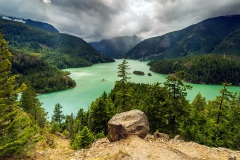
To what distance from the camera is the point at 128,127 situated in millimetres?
17891

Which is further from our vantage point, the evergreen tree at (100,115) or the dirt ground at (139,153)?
the evergreen tree at (100,115)

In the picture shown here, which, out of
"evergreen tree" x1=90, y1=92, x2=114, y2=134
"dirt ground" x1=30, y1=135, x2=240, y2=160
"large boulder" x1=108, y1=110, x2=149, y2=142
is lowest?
"evergreen tree" x1=90, y1=92, x2=114, y2=134

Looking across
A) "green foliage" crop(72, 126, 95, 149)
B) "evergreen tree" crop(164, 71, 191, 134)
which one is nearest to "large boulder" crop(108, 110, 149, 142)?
"green foliage" crop(72, 126, 95, 149)

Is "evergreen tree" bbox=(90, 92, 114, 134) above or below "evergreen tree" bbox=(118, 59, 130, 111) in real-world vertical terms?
below

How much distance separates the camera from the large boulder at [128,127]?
58.7 feet

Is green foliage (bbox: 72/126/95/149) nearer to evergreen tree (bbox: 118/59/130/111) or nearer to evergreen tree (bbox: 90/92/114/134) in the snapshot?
evergreen tree (bbox: 118/59/130/111)

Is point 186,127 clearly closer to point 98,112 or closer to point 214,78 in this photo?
point 98,112

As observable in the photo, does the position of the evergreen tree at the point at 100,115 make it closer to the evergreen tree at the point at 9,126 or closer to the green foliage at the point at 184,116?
the green foliage at the point at 184,116

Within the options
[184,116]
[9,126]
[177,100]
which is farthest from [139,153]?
[184,116]

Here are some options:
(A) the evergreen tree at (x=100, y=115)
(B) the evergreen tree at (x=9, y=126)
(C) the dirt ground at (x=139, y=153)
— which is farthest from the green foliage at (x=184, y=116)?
(B) the evergreen tree at (x=9, y=126)

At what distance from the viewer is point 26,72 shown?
608 ft

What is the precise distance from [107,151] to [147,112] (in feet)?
72.8

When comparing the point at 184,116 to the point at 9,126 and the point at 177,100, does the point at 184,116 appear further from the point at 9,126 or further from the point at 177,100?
the point at 9,126

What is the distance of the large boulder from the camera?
58.7 ft
